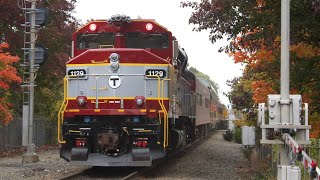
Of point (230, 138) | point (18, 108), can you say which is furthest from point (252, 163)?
point (230, 138)

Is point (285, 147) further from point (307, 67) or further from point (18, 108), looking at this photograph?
point (18, 108)

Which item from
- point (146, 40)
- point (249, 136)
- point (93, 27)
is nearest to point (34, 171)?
point (93, 27)

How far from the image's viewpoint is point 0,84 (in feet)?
58.6

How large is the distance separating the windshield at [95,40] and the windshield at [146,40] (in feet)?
1.70

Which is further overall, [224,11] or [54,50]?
[54,50]

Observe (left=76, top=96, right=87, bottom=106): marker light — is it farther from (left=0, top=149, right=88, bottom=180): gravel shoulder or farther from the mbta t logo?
(left=0, top=149, right=88, bottom=180): gravel shoulder

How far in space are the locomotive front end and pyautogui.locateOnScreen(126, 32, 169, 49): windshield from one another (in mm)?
1456

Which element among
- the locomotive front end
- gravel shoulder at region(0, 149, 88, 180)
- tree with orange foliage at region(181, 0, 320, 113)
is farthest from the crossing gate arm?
gravel shoulder at region(0, 149, 88, 180)

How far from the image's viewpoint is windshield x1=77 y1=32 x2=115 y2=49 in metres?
14.1

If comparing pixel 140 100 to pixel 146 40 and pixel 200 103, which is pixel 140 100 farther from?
pixel 200 103

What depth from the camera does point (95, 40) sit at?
14.3 meters

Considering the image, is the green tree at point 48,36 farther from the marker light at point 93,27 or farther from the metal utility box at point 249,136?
the metal utility box at point 249,136

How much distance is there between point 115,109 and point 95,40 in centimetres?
286

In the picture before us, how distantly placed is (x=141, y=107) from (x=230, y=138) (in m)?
25.7
